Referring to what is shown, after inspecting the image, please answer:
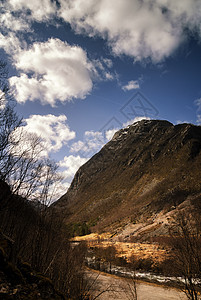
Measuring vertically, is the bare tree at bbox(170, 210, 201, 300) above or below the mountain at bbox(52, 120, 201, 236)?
below

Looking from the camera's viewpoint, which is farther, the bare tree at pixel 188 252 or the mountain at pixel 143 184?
the mountain at pixel 143 184

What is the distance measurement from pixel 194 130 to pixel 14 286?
12513 cm

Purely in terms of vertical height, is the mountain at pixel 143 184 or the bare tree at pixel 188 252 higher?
the mountain at pixel 143 184

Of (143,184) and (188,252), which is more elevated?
(143,184)

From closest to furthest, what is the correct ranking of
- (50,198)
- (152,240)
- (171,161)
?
(50,198) → (152,240) → (171,161)

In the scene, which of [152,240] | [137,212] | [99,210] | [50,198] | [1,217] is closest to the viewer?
[1,217]

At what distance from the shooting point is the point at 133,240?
136 ft

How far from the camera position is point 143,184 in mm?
98312

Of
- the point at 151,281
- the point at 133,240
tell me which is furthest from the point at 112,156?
the point at 151,281

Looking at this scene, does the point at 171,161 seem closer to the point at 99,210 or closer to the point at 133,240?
the point at 99,210

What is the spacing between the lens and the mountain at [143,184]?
57.8 metres

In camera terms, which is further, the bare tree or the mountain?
the mountain

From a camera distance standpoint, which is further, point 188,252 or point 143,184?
point 143,184

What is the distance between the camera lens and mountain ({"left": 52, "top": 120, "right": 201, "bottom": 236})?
2275 inches
